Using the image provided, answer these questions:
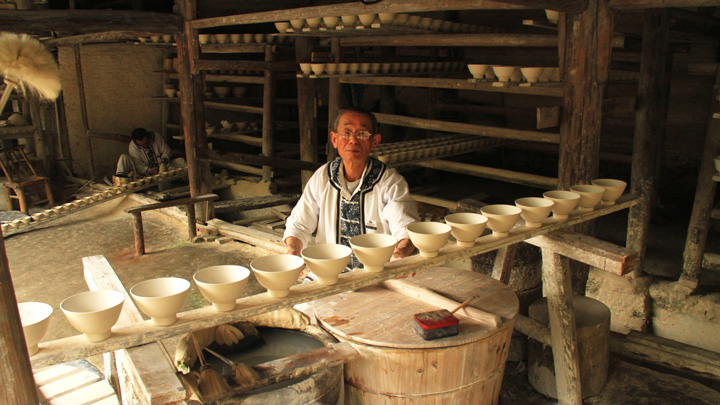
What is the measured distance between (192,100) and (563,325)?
524cm

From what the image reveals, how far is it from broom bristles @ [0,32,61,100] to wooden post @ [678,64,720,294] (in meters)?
4.62

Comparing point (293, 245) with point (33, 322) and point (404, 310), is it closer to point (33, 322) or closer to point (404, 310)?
point (404, 310)

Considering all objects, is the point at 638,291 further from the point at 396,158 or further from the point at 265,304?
the point at 265,304

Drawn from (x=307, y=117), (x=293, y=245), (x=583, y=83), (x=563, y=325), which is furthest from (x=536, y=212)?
(x=307, y=117)

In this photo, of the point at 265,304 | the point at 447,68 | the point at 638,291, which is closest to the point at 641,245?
the point at 638,291

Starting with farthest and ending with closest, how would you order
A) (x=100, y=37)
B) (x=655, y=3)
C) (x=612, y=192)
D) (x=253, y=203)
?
(x=253, y=203) < (x=100, y=37) < (x=655, y=3) < (x=612, y=192)

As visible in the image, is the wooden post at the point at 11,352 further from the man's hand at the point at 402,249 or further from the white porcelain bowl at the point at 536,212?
the white porcelain bowl at the point at 536,212

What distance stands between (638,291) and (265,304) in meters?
4.26

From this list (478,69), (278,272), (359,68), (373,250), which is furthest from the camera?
(359,68)

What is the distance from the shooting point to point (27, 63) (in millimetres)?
1771

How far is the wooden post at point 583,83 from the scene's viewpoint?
3.76 m

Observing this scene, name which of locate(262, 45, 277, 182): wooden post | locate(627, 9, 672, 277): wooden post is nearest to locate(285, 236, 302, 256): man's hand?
locate(627, 9, 672, 277): wooden post

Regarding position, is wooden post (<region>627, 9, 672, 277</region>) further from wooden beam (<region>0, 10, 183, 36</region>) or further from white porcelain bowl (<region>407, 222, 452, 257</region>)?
wooden beam (<region>0, 10, 183, 36</region>)

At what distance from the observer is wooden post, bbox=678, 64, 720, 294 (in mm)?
4453
